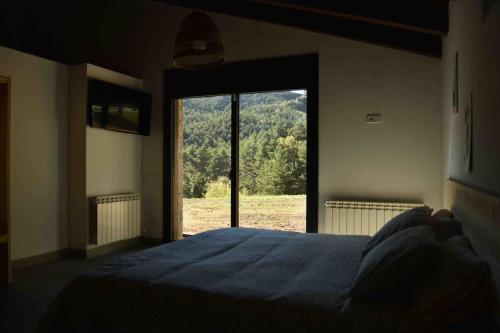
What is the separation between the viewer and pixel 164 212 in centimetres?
561

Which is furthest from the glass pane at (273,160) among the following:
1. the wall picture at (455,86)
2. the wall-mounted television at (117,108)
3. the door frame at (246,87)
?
the wall picture at (455,86)

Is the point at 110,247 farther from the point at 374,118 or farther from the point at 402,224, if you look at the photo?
the point at 402,224

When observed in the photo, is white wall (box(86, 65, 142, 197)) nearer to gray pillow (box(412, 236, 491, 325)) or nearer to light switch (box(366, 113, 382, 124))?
light switch (box(366, 113, 382, 124))

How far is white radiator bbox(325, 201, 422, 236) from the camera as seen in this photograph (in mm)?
4367

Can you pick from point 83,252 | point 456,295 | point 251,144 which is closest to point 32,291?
point 83,252

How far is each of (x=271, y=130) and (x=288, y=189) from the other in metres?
0.81

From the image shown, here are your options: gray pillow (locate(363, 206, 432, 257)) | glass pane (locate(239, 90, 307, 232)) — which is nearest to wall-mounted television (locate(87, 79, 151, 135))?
glass pane (locate(239, 90, 307, 232))

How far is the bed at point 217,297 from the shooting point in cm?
158

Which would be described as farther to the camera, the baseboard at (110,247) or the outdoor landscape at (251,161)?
the outdoor landscape at (251,161)

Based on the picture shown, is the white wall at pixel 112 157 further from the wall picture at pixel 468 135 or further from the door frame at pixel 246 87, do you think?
the wall picture at pixel 468 135

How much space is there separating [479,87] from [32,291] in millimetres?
3771

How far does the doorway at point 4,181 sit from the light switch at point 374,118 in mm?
3731

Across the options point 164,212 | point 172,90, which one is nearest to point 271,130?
point 172,90

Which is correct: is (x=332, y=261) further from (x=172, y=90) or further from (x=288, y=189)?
(x=172, y=90)
